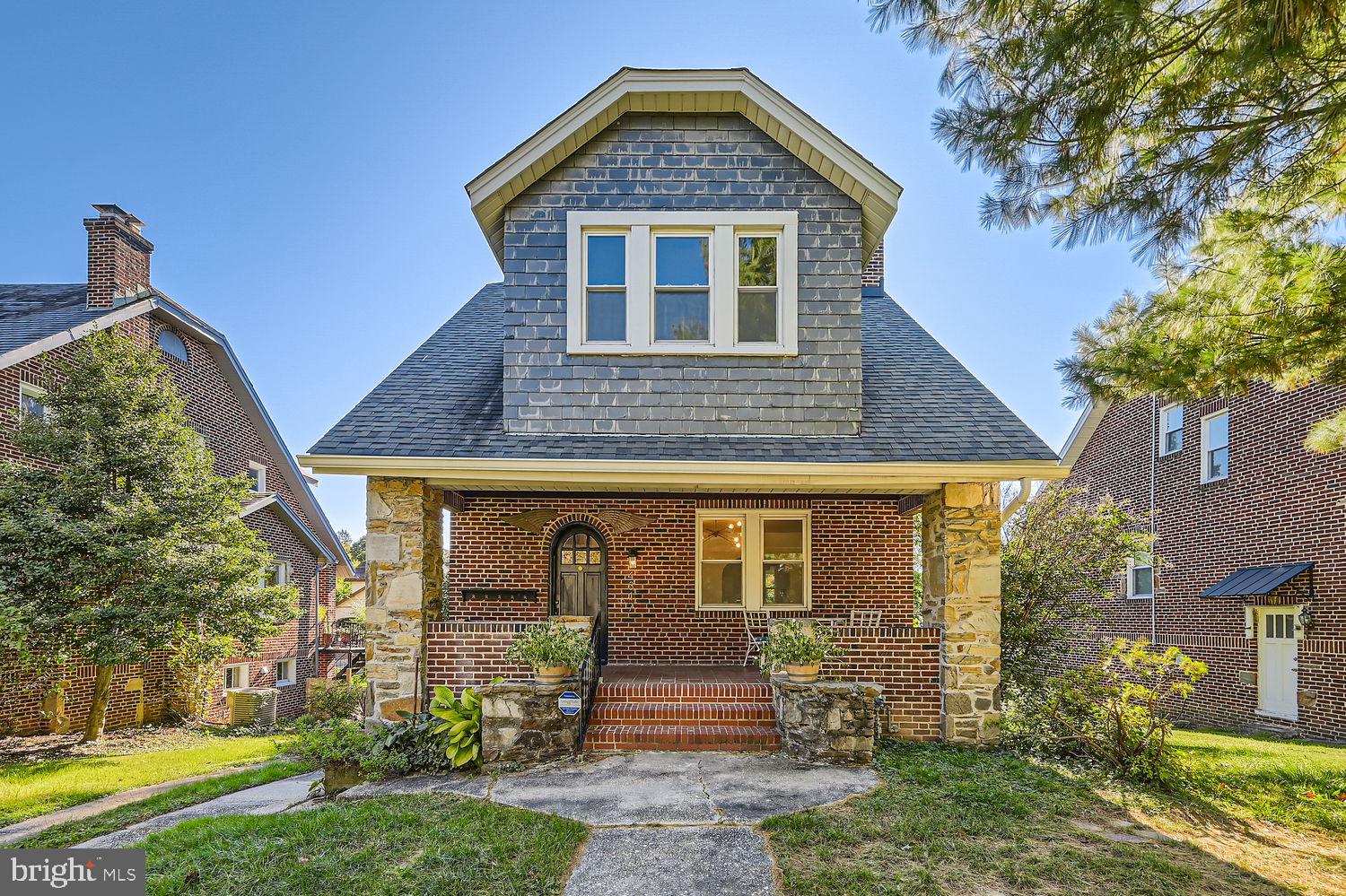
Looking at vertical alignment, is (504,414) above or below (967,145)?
below

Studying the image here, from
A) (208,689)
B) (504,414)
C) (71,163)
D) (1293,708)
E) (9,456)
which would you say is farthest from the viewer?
(71,163)

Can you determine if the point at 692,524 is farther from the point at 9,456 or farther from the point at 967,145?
the point at 9,456

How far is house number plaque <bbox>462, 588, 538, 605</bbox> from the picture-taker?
10344 mm

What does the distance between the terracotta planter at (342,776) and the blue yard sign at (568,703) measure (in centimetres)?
185

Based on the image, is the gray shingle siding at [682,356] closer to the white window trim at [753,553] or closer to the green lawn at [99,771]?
the white window trim at [753,553]

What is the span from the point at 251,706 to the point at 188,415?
628 centimetres

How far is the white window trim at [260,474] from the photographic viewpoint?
61.5ft

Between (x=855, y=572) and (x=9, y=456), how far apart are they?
12.9 m

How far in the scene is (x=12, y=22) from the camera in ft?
42.0

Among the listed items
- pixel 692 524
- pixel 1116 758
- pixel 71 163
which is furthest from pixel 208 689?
pixel 1116 758

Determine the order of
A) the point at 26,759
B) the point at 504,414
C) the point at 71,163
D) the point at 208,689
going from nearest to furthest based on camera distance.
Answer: the point at 504,414 → the point at 26,759 → the point at 208,689 → the point at 71,163

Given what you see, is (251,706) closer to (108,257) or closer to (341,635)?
(341,635)

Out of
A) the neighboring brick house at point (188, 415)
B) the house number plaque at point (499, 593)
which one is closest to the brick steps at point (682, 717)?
the house number plaque at point (499, 593)

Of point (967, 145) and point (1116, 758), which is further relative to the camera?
point (1116, 758)
